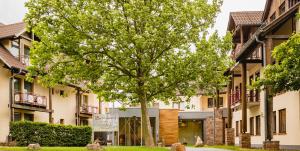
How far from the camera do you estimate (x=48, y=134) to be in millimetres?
37188

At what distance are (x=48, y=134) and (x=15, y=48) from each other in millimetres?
6568

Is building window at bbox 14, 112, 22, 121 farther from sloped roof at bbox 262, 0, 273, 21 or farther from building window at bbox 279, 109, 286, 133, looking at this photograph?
building window at bbox 279, 109, 286, 133

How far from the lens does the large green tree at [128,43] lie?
87.0ft

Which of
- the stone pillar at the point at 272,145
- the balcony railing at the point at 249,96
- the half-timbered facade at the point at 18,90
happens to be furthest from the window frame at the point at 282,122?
the half-timbered facade at the point at 18,90

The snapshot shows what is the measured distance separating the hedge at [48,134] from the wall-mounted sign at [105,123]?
6819 millimetres

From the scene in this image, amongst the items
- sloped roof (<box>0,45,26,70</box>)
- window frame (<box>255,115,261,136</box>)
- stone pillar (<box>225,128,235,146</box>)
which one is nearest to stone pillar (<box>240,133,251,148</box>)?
window frame (<box>255,115,261,136</box>)

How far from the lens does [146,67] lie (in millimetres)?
27234

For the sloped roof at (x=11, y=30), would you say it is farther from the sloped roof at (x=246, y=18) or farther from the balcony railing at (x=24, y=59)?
the sloped roof at (x=246, y=18)

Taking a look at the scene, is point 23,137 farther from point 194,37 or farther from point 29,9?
point 194,37

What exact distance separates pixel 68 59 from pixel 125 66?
125 inches

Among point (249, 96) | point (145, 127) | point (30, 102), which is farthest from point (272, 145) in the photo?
point (30, 102)

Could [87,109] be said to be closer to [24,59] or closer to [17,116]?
[17,116]

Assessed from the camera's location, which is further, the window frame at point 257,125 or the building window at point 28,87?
the building window at point 28,87

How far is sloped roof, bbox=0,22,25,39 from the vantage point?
3725cm
